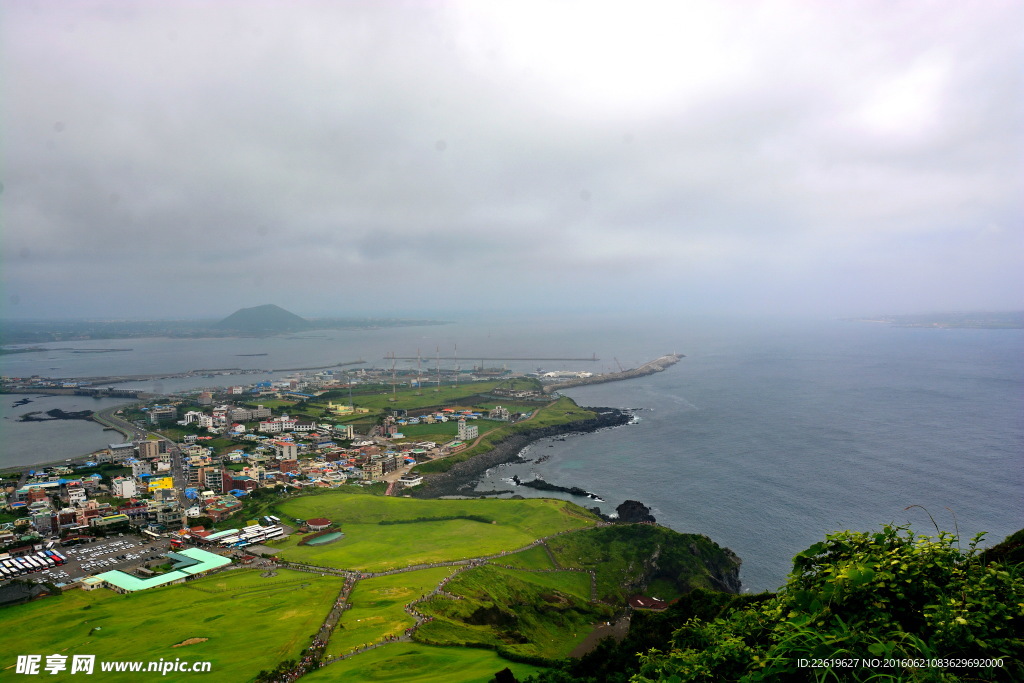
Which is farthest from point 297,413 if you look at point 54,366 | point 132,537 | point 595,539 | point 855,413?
point 54,366

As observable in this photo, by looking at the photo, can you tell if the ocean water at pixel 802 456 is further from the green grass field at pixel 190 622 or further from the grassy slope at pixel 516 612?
the green grass field at pixel 190 622

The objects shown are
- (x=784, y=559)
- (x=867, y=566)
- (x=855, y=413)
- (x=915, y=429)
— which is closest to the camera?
(x=867, y=566)

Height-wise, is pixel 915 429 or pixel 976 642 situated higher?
pixel 976 642

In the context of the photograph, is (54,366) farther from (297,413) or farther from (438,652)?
(438,652)

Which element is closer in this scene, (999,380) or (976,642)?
(976,642)

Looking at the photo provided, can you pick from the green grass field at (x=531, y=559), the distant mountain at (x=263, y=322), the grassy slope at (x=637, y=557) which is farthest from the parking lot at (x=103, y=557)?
the distant mountain at (x=263, y=322)

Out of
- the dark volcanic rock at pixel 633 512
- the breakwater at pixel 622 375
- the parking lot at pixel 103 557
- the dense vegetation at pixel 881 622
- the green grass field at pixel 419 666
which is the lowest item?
the dark volcanic rock at pixel 633 512

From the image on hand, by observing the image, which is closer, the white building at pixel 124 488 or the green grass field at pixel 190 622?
the green grass field at pixel 190 622

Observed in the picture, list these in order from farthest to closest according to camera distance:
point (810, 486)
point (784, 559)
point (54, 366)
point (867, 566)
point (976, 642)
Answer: point (54, 366)
point (810, 486)
point (784, 559)
point (867, 566)
point (976, 642)
